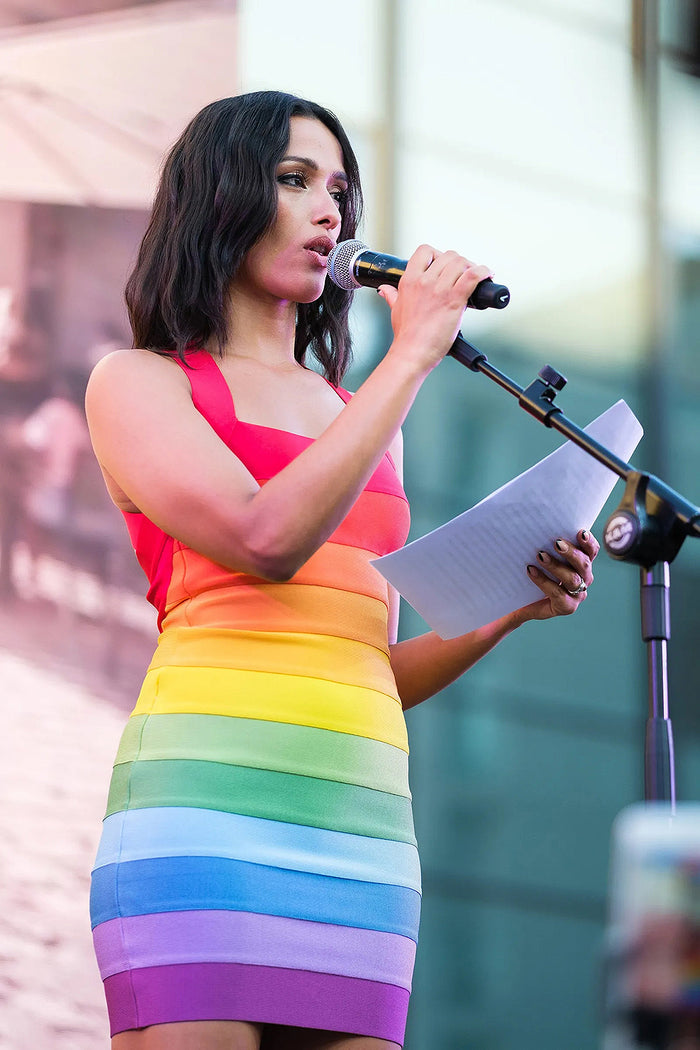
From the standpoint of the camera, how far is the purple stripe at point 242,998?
129 centimetres

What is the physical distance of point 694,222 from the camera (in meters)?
6.58

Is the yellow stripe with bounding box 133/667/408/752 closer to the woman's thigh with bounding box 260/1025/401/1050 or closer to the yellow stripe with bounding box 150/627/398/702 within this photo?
the yellow stripe with bounding box 150/627/398/702

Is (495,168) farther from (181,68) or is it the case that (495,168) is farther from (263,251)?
(263,251)

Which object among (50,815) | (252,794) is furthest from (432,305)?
(50,815)

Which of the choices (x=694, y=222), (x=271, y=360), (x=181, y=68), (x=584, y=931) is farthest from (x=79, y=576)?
(x=694, y=222)

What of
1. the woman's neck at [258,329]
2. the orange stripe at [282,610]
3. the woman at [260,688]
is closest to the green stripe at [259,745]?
the woman at [260,688]

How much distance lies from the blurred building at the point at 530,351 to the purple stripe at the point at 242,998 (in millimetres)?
3941

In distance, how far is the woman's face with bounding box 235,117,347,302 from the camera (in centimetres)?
162

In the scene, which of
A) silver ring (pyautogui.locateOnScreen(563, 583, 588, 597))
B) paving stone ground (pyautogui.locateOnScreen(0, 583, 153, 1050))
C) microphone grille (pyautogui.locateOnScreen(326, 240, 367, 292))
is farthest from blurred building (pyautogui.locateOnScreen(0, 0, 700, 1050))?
silver ring (pyautogui.locateOnScreen(563, 583, 588, 597))

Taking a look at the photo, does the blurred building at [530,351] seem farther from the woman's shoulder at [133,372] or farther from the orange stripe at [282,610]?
the orange stripe at [282,610]

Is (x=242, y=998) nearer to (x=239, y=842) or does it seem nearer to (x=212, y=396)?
(x=239, y=842)

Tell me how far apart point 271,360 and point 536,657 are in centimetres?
436

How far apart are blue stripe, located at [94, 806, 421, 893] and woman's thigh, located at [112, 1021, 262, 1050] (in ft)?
0.49

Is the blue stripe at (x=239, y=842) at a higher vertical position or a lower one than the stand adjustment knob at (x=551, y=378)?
lower
